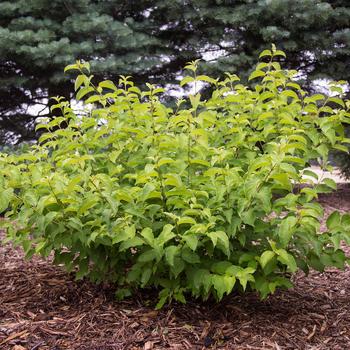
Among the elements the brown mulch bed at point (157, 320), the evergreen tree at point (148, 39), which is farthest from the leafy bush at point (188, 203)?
the evergreen tree at point (148, 39)

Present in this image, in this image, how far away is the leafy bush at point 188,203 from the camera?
1.92 metres

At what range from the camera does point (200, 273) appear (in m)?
2.07

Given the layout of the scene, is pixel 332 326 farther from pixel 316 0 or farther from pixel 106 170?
pixel 316 0

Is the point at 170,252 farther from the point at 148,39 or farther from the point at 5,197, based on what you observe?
the point at 148,39

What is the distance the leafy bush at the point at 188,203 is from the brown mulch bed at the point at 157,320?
180 millimetres

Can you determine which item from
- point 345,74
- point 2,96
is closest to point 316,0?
point 345,74

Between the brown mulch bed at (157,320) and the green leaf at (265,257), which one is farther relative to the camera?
the brown mulch bed at (157,320)

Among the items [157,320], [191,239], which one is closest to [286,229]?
[191,239]

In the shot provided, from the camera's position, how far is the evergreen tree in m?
6.66

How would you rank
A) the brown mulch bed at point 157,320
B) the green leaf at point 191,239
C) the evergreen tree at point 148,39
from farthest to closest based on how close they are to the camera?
the evergreen tree at point 148,39
the brown mulch bed at point 157,320
the green leaf at point 191,239

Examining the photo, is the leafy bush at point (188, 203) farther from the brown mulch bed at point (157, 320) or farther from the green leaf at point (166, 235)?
the brown mulch bed at point (157, 320)

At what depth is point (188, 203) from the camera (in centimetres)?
198

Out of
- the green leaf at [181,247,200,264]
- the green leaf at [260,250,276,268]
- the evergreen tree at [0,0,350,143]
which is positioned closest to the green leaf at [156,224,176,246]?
the green leaf at [181,247,200,264]

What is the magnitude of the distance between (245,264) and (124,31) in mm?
5382
